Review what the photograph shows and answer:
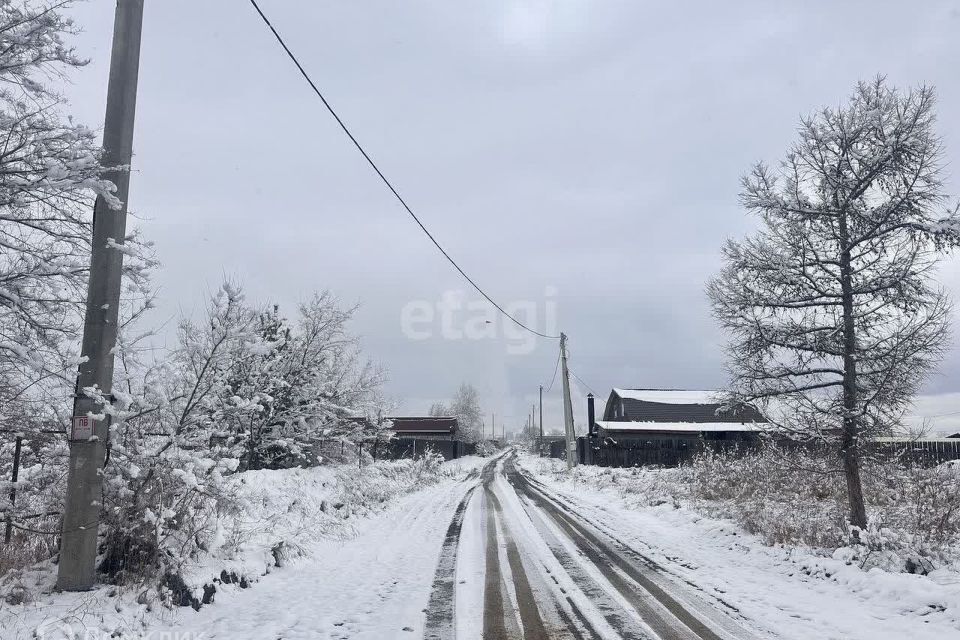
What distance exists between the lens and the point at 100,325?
6719 millimetres

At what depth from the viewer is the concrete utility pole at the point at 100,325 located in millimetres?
6402

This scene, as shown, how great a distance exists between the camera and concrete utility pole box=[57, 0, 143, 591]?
6402mm

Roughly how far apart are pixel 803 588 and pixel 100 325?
9630mm

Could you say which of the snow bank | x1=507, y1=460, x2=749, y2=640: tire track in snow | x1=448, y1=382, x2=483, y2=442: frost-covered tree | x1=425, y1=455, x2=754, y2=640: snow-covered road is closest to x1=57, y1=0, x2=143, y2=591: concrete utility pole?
the snow bank

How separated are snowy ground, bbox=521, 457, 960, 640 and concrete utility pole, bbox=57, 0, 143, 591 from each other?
729 cm

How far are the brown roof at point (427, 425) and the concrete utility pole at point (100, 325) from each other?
62.7 m

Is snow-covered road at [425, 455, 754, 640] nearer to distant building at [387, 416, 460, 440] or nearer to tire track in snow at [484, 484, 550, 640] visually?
tire track in snow at [484, 484, 550, 640]

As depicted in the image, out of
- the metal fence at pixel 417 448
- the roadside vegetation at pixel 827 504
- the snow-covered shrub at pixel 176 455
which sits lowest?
the metal fence at pixel 417 448

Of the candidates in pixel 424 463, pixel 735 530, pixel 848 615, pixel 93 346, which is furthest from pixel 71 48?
pixel 424 463

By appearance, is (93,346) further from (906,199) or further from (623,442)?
(623,442)

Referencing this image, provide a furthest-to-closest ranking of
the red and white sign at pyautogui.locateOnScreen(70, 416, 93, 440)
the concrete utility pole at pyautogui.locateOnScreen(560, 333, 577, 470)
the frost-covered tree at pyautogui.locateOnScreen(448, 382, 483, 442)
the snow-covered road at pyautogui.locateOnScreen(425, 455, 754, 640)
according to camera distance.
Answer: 1. the frost-covered tree at pyautogui.locateOnScreen(448, 382, 483, 442)
2. the concrete utility pole at pyautogui.locateOnScreen(560, 333, 577, 470)
3. the red and white sign at pyautogui.locateOnScreen(70, 416, 93, 440)
4. the snow-covered road at pyautogui.locateOnScreen(425, 455, 754, 640)

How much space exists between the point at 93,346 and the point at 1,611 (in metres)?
2.70

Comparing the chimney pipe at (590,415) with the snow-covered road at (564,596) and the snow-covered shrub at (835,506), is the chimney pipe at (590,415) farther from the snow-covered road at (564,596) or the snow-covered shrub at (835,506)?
the snow-covered road at (564,596)

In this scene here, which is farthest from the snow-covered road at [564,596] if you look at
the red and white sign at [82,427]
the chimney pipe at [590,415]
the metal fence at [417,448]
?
the chimney pipe at [590,415]
